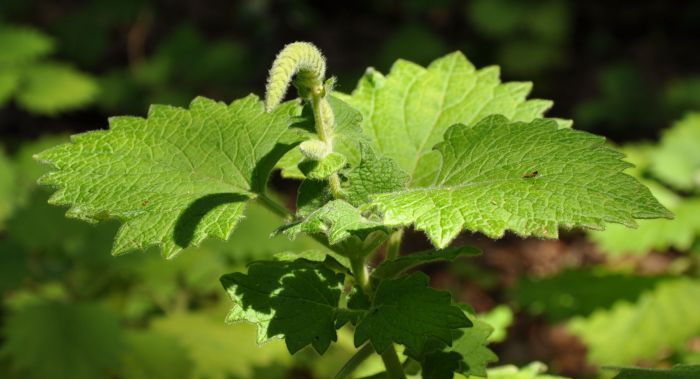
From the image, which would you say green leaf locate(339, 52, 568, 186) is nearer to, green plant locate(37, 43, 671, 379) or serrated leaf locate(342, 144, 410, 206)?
green plant locate(37, 43, 671, 379)

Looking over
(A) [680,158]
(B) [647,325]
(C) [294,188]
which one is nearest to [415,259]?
(B) [647,325]

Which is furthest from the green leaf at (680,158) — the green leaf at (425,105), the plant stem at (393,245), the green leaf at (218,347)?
the plant stem at (393,245)

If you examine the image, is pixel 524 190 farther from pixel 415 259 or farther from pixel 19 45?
pixel 19 45

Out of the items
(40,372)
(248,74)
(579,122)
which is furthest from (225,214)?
(248,74)

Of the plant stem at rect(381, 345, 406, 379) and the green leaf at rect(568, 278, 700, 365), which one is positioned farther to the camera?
the green leaf at rect(568, 278, 700, 365)

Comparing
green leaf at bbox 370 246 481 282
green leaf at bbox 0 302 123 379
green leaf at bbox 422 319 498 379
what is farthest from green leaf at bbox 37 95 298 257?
green leaf at bbox 0 302 123 379

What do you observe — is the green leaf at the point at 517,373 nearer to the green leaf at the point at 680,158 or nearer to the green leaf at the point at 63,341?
the green leaf at the point at 63,341
